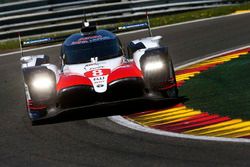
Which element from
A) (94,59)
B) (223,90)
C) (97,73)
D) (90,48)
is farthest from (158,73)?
(90,48)

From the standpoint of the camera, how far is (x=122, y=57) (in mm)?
11852

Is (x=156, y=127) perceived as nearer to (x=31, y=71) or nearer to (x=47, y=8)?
(x=31, y=71)

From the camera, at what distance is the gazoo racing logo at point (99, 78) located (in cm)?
1055

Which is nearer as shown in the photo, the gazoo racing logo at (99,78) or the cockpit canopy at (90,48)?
the gazoo racing logo at (99,78)

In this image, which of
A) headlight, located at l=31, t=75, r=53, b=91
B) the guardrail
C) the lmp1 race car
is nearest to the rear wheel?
the lmp1 race car

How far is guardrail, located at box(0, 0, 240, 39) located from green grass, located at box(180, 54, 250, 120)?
888 cm

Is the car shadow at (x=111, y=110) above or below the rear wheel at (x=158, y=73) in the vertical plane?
below

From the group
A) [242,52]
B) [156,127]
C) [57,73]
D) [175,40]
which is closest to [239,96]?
[156,127]

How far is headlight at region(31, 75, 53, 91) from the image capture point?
10.9 m

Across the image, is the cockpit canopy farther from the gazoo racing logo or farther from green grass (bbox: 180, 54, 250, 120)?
green grass (bbox: 180, 54, 250, 120)

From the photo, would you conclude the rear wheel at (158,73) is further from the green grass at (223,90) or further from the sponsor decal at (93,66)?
the sponsor decal at (93,66)

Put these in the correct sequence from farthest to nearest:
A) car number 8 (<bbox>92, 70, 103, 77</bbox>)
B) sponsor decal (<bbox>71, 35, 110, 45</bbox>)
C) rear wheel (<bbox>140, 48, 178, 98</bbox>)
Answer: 1. sponsor decal (<bbox>71, 35, 110, 45</bbox>)
2. rear wheel (<bbox>140, 48, 178, 98</bbox>)
3. car number 8 (<bbox>92, 70, 103, 77</bbox>)

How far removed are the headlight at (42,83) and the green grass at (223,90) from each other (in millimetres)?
2152

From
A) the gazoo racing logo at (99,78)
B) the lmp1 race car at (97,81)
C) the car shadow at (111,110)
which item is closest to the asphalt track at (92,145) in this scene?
the car shadow at (111,110)
